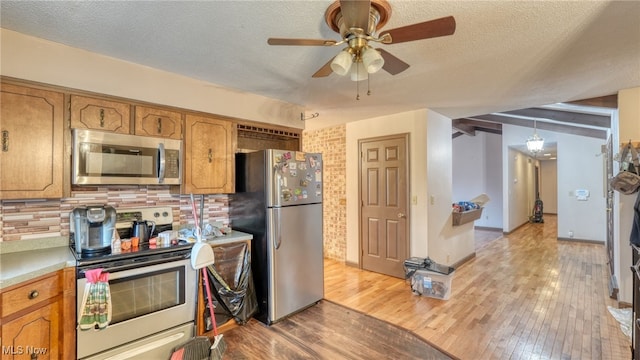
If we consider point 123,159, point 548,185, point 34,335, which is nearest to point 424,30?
point 123,159

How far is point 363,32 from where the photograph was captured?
1479 mm

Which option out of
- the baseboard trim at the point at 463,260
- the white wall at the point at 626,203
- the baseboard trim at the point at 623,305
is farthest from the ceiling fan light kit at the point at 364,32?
the baseboard trim at the point at 463,260

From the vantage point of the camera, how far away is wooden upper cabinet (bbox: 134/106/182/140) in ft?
8.06

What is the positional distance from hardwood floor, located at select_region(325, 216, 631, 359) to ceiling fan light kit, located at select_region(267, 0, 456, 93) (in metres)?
2.33

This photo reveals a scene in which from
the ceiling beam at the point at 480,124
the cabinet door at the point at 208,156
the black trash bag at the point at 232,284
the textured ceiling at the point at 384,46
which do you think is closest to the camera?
the textured ceiling at the point at 384,46

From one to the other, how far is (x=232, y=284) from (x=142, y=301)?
0.75 meters

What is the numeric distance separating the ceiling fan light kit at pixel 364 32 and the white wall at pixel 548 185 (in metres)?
12.5

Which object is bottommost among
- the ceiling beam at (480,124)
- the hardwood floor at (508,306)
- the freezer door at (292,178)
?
the hardwood floor at (508,306)

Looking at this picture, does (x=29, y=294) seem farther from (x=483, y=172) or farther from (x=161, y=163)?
(x=483, y=172)

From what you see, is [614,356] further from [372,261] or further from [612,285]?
[372,261]

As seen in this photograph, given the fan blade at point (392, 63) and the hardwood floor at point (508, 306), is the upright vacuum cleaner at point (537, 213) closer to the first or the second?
the hardwood floor at point (508, 306)

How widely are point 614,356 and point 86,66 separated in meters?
4.71

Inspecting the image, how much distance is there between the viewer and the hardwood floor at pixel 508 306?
7.73 feet

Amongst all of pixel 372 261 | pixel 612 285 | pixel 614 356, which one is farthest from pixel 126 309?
pixel 612 285
